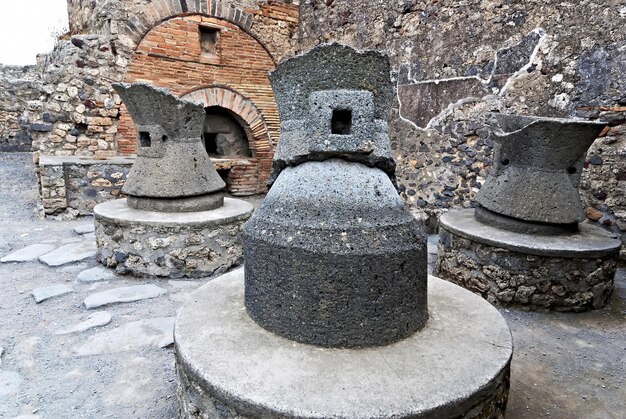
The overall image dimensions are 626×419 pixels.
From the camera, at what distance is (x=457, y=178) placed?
553 centimetres

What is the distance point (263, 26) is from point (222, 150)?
253 centimetres

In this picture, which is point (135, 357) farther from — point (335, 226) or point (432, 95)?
point (432, 95)

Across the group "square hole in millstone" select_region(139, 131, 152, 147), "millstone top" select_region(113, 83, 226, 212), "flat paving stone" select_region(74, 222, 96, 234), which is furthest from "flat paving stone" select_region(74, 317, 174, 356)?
"flat paving stone" select_region(74, 222, 96, 234)

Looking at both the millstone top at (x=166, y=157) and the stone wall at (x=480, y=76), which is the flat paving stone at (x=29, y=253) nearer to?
the millstone top at (x=166, y=157)

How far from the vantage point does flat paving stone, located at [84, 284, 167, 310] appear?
324cm

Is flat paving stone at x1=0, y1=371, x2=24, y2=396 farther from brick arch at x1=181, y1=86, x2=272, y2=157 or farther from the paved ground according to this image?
brick arch at x1=181, y1=86, x2=272, y2=157

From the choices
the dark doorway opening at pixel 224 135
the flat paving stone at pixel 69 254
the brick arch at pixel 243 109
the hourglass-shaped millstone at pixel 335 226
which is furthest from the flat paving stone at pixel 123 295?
the dark doorway opening at pixel 224 135

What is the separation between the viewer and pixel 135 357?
99.1 inches

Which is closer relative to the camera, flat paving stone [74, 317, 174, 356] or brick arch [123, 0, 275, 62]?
flat paving stone [74, 317, 174, 356]

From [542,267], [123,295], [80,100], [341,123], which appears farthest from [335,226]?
[80,100]

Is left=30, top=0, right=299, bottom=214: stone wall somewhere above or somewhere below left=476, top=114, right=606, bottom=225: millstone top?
above

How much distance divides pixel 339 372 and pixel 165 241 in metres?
2.73

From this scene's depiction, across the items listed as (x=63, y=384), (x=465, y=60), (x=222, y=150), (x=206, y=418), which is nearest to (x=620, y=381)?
(x=206, y=418)

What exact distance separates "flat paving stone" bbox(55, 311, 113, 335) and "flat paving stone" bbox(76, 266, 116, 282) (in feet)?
2.44
